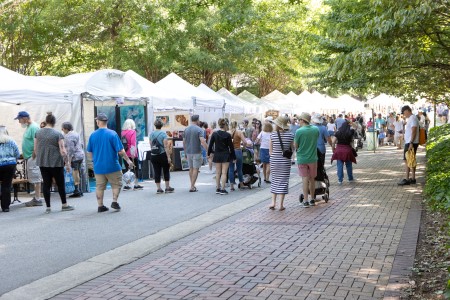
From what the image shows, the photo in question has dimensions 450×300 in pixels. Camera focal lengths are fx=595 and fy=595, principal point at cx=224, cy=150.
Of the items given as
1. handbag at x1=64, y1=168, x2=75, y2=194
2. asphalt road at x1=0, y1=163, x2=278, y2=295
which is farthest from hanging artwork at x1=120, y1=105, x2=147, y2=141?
handbag at x1=64, y1=168, x2=75, y2=194

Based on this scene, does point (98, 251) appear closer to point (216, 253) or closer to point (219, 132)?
point (216, 253)

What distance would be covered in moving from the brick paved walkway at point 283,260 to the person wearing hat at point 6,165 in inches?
175

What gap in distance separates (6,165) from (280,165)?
5177 millimetres

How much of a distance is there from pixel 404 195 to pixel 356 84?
5676 millimetres

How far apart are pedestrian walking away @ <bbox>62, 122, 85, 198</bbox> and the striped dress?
513 centimetres

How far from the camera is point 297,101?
1474 inches

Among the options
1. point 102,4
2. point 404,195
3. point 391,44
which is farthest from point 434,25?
point 102,4

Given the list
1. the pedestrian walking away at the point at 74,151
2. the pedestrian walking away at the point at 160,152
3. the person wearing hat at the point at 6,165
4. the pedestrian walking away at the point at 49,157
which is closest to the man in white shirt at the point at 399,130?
the pedestrian walking away at the point at 160,152

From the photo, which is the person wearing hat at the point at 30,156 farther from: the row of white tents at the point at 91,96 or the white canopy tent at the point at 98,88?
the white canopy tent at the point at 98,88

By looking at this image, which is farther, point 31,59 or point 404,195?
point 31,59

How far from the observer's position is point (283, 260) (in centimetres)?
695

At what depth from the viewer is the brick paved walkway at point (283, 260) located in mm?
5770

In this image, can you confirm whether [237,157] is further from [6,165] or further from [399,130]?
[399,130]

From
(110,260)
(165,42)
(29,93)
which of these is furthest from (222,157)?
(165,42)
